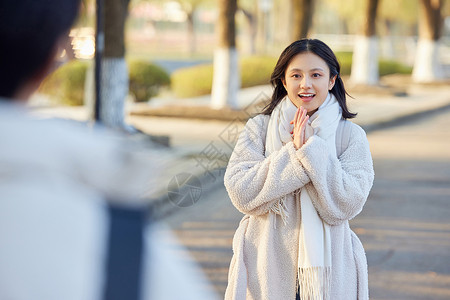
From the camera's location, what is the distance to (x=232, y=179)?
303 cm

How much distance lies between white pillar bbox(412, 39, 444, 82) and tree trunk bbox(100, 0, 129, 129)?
1805cm

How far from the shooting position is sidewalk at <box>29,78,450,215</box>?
8844 mm

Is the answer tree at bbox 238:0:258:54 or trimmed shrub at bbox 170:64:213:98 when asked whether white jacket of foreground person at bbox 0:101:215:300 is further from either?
tree at bbox 238:0:258:54

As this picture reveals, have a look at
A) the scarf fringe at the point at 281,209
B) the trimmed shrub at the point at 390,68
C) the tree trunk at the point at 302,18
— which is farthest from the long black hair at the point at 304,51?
the trimmed shrub at the point at 390,68

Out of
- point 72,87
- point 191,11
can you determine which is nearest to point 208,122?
point 72,87

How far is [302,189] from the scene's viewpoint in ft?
9.71

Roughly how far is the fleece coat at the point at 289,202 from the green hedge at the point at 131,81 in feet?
49.0

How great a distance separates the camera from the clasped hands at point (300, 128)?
290 cm

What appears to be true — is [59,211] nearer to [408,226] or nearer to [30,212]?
[30,212]

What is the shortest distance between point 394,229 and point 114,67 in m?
6.30

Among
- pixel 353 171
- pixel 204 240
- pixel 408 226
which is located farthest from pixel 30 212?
pixel 408 226

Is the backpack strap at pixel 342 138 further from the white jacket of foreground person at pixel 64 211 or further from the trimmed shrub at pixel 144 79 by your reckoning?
the trimmed shrub at pixel 144 79

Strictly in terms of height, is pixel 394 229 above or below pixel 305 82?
below

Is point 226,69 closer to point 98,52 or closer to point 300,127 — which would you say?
point 98,52
